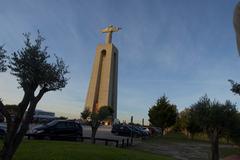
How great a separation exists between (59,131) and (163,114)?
32.0 meters

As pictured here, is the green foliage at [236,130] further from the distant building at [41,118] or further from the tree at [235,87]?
the distant building at [41,118]

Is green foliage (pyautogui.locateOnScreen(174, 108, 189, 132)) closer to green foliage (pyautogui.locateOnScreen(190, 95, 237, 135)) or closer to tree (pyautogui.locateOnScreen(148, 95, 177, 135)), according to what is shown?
tree (pyautogui.locateOnScreen(148, 95, 177, 135))

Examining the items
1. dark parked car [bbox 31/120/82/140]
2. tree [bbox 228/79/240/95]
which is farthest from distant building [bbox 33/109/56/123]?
tree [bbox 228/79/240/95]

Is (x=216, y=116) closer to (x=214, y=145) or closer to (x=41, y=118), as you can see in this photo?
(x=214, y=145)

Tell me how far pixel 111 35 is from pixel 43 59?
80679 mm

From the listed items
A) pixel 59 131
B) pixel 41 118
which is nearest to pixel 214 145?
pixel 59 131

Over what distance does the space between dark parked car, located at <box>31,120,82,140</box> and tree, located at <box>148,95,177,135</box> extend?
30.1 meters

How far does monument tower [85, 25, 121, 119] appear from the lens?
276ft

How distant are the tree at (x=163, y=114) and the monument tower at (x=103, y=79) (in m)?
28.2

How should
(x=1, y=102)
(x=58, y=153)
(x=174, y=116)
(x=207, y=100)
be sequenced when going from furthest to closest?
(x=174, y=116) → (x=207, y=100) → (x=58, y=153) → (x=1, y=102)

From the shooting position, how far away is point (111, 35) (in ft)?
296

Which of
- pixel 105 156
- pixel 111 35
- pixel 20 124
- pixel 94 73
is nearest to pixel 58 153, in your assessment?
pixel 105 156

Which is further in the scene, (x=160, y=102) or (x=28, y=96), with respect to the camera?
(x=160, y=102)

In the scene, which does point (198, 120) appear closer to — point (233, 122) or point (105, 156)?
point (233, 122)
